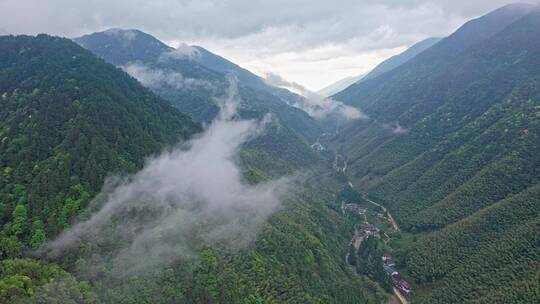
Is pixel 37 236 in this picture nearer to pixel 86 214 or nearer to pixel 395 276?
pixel 86 214

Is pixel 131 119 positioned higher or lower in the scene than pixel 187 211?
higher

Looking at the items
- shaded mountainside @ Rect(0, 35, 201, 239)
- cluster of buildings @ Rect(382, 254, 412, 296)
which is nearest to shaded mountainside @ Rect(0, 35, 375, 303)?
shaded mountainside @ Rect(0, 35, 201, 239)

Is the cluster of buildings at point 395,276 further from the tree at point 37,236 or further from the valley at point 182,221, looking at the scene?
the tree at point 37,236

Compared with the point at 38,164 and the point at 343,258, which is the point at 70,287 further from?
the point at 343,258

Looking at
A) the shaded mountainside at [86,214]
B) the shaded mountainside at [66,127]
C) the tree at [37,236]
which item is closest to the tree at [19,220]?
the shaded mountainside at [86,214]

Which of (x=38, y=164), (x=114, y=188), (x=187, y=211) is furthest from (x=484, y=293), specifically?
(x=38, y=164)
